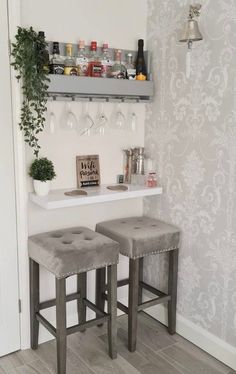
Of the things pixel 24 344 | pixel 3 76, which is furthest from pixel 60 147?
pixel 24 344

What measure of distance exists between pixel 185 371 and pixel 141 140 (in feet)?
4.74

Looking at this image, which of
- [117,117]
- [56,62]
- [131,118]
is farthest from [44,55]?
[131,118]

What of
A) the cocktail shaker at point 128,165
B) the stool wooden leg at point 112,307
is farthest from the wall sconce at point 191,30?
the stool wooden leg at point 112,307

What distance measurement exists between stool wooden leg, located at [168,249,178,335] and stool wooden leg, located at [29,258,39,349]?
82 centimetres

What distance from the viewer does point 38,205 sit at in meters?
2.33

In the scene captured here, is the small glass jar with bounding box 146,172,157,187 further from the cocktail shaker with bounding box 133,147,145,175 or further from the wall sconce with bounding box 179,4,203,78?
the wall sconce with bounding box 179,4,203,78

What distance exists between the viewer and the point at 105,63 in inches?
95.4

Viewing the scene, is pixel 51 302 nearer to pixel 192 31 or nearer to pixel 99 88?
pixel 99 88

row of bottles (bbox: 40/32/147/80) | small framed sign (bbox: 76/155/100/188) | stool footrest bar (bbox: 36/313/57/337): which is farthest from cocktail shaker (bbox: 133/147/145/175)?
stool footrest bar (bbox: 36/313/57/337)

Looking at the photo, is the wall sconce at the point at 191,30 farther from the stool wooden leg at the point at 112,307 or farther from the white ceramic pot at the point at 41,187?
the stool wooden leg at the point at 112,307

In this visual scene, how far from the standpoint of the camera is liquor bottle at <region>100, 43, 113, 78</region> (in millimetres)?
2410

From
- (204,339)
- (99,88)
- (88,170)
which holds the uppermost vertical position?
(99,88)

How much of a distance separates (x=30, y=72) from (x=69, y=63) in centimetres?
30

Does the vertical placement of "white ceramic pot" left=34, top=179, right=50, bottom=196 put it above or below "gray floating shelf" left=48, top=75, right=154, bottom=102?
below
